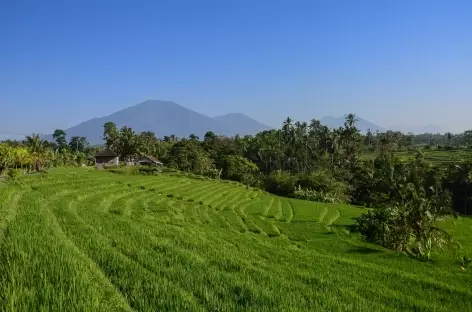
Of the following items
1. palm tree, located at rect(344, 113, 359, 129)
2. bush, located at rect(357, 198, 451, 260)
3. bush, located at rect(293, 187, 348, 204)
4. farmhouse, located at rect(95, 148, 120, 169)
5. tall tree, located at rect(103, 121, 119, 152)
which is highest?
palm tree, located at rect(344, 113, 359, 129)

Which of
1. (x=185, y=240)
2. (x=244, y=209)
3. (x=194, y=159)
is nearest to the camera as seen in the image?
(x=185, y=240)

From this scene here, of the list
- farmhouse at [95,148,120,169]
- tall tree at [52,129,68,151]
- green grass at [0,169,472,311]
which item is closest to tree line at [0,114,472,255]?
farmhouse at [95,148,120,169]

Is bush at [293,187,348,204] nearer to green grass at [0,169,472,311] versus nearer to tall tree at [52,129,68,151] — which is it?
green grass at [0,169,472,311]

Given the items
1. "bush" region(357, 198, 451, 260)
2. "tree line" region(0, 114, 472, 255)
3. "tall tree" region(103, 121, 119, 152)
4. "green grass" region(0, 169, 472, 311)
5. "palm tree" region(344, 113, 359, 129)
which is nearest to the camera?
"green grass" region(0, 169, 472, 311)

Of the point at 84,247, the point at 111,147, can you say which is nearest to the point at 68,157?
the point at 111,147

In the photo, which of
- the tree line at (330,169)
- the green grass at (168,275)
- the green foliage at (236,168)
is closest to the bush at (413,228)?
the tree line at (330,169)

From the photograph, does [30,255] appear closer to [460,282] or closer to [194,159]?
[460,282]

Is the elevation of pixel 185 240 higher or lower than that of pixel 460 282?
higher

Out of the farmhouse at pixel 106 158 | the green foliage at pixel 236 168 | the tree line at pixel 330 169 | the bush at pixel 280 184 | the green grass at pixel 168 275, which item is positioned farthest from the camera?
the farmhouse at pixel 106 158

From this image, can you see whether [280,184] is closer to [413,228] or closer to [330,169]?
[330,169]

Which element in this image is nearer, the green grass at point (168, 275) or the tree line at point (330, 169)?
the green grass at point (168, 275)

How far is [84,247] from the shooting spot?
8883 mm

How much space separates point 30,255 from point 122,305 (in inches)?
103

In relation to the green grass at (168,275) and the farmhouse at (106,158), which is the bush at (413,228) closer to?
the green grass at (168,275)
